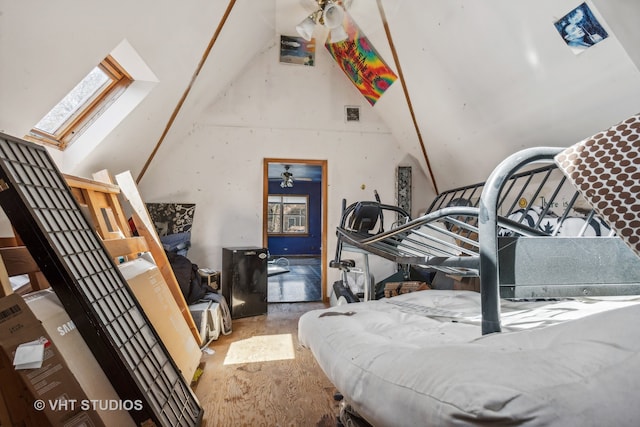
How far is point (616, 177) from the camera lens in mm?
594

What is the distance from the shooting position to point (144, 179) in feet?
13.6

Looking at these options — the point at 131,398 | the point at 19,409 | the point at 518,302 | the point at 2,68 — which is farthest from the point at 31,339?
the point at 518,302

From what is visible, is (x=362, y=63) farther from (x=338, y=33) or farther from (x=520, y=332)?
(x=520, y=332)

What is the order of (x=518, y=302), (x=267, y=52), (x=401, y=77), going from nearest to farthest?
(x=518, y=302) → (x=401, y=77) → (x=267, y=52)

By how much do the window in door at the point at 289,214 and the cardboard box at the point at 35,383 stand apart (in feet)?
29.2

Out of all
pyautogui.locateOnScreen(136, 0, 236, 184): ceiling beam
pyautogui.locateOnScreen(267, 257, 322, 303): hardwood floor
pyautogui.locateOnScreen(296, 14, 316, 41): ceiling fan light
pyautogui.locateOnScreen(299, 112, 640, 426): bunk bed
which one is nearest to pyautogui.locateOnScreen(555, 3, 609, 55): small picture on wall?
pyautogui.locateOnScreen(299, 112, 640, 426): bunk bed

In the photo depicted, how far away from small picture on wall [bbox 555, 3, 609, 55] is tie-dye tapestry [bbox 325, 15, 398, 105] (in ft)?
6.14

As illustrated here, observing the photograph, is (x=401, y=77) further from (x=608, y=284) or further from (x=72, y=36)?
(x=608, y=284)

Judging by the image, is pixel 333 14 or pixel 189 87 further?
pixel 189 87

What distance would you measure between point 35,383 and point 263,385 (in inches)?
53.9

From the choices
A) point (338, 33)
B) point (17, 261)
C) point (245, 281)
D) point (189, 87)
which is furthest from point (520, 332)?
point (189, 87)

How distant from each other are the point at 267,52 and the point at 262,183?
174 cm

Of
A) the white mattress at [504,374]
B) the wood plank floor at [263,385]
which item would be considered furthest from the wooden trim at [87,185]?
the white mattress at [504,374]

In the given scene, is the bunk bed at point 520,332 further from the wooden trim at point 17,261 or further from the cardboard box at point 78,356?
the wooden trim at point 17,261
